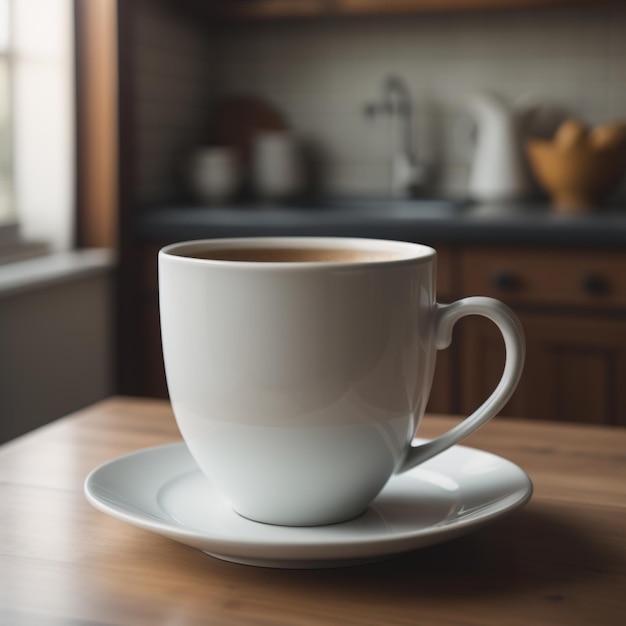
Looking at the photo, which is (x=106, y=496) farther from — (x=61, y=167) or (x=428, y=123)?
(x=428, y=123)

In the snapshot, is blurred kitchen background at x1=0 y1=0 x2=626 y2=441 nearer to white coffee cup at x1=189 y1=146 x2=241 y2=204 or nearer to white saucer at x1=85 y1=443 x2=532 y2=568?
white coffee cup at x1=189 y1=146 x2=241 y2=204

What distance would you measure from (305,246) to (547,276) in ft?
5.09

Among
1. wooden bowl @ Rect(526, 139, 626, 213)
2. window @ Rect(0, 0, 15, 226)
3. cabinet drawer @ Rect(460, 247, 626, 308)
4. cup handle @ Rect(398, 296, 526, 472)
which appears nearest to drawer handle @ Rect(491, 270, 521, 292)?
cabinet drawer @ Rect(460, 247, 626, 308)

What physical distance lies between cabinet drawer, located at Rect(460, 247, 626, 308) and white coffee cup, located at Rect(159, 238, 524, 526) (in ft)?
5.17

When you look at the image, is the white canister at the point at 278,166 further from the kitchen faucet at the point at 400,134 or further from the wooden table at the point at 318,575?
the wooden table at the point at 318,575

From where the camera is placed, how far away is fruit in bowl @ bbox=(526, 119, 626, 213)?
238 centimetres

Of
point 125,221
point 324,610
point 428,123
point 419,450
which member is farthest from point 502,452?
point 428,123

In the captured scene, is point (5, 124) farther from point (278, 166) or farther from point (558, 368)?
point (558, 368)

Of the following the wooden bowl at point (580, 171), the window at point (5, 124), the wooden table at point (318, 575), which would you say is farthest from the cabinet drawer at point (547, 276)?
the wooden table at point (318, 575)

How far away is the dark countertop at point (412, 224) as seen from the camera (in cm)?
206

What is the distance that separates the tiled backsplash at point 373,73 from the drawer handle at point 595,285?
810 mm

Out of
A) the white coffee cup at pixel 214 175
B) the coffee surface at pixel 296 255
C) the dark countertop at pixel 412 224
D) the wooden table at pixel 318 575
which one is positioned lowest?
the wooden table at pixel 318 575

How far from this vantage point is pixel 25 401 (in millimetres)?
2037

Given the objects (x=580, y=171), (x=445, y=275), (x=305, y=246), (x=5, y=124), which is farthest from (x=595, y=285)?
(x=305, y=246)
